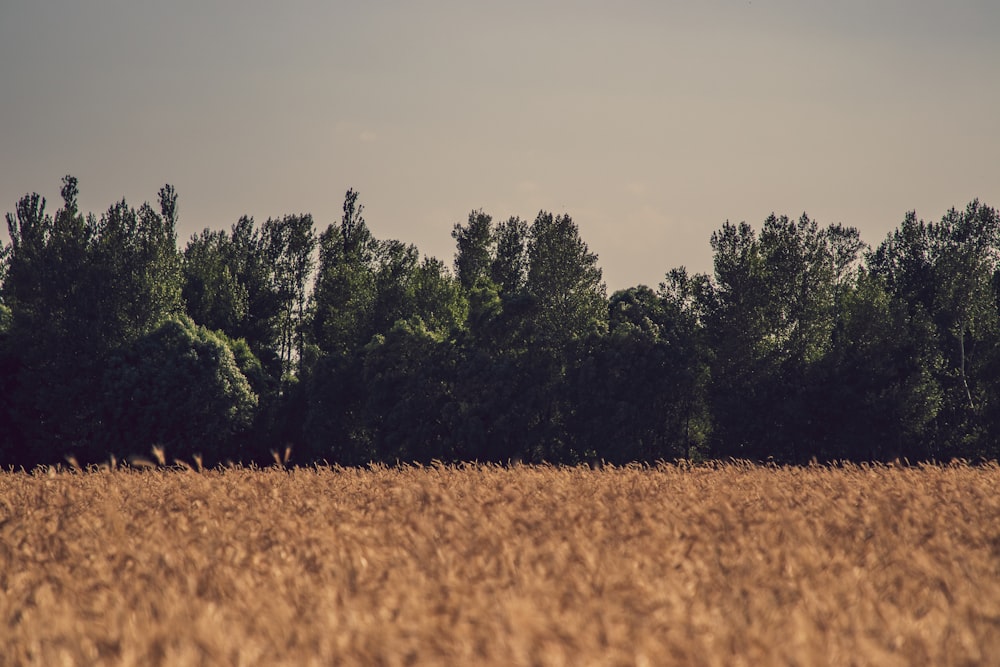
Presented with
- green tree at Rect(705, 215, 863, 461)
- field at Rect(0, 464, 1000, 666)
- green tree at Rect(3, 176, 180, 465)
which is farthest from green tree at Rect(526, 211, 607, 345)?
field at Rect(0, 464, 1000, 666)

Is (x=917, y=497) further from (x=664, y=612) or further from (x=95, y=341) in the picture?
(x=95, y=341)

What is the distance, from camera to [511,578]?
615cm

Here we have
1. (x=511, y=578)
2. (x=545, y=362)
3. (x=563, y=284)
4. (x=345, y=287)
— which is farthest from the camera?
(x=345, y=287)

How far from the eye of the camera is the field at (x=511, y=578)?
4.61 metres

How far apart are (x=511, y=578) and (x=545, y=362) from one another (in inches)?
1644

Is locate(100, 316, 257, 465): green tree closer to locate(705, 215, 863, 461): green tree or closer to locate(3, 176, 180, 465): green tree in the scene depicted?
locate(3, 176, 180, 465): green tree

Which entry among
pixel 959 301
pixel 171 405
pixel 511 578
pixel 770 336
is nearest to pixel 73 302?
pixel 171 405

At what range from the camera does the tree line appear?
148 feet

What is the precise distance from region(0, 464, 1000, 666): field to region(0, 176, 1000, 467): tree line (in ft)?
114

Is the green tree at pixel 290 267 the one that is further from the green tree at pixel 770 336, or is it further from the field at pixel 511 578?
the field at pixel 511 578

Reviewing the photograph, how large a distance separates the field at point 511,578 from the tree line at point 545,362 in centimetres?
3480

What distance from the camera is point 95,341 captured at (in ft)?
169

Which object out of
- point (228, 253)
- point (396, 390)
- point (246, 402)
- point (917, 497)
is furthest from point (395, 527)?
point (228, 253)

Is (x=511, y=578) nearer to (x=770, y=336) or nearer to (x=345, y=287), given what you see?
(x=770, y=336)
